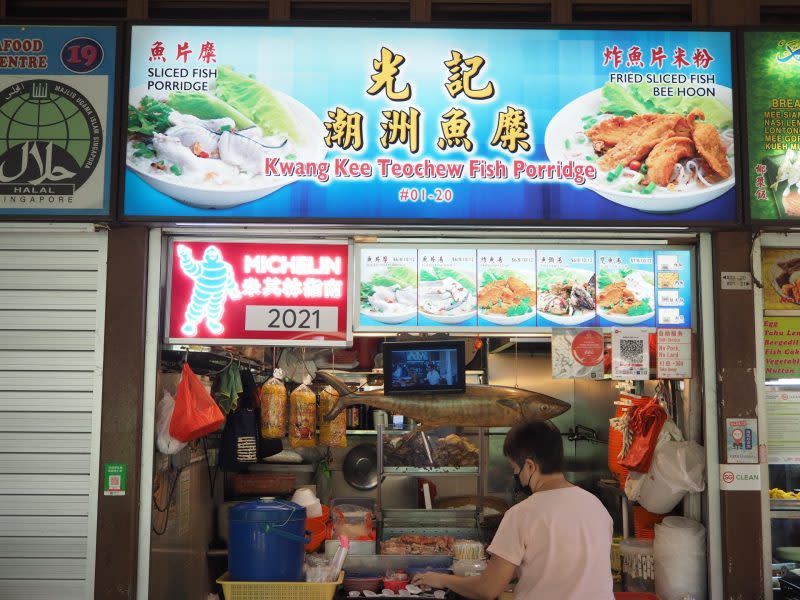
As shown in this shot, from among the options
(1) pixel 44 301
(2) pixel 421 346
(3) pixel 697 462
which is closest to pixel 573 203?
(2) pixel 421 346

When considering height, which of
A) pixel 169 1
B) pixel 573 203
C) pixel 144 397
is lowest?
pixel 144 397

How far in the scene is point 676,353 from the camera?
5703mm

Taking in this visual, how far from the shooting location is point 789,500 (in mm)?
5703

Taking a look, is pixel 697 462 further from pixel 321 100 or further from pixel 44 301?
pixel 44 301

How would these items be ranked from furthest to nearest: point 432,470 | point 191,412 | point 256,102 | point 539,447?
point 432,470, point 256,102, point 191,412, point 539,447

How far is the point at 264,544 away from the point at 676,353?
315 cm

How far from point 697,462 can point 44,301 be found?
4669 millimetres

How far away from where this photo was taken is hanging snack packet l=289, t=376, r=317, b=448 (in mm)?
6824

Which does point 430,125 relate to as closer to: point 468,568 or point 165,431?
point 165,431

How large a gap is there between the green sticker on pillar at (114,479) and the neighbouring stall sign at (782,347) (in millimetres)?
4550

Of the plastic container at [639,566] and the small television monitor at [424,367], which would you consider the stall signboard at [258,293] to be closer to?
the small television monitor at [424,367]

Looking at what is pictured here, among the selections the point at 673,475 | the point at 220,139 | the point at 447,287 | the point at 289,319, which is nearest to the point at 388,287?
the point at 447,287

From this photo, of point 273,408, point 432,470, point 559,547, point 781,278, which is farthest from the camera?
point 432,470

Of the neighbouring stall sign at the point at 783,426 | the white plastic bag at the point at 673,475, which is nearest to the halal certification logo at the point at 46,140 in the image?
the white plastic bag at the point at 673,475
